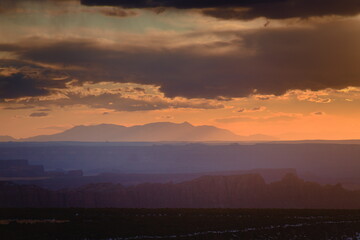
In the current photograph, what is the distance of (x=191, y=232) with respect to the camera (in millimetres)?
43125

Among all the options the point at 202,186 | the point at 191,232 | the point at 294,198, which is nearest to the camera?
the point at 191,232

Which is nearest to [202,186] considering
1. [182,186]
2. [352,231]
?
[182,186]

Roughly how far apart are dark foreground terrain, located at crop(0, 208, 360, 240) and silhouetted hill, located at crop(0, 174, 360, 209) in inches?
4290

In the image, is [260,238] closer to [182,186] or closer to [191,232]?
[191,232]

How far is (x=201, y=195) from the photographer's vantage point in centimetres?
17725

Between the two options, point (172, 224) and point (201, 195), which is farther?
point (201, 195)

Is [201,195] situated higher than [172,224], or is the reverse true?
[172,224]

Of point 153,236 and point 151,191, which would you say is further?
point 151,191

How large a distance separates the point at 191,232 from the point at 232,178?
142 m

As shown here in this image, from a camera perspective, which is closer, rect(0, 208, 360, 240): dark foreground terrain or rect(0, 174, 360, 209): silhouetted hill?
rect(0, 208, 360, 240): dark foreground terrain

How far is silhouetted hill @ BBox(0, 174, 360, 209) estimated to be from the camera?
159125mm

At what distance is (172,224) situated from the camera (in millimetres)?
46281

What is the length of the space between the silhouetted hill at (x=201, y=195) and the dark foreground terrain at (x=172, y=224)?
109 metres

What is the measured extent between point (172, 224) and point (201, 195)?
434 feet
